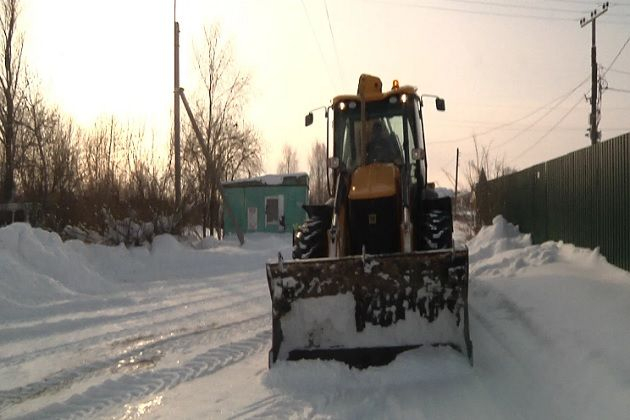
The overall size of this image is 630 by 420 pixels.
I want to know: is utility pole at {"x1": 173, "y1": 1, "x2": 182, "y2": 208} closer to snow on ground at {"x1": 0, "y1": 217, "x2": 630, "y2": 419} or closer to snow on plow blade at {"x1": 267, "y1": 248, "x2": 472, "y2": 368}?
snow on ground at {"x1": 0, "y1": 217, "x2": 630, "y2": 419}

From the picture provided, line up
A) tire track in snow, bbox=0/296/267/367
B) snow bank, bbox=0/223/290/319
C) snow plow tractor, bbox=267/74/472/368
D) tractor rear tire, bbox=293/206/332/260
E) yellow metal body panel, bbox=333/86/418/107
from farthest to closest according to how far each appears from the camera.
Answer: snow bank, bbox=0/223/290/319 < yellow metal body panel, bbox=333/86/418/107 < tractor rear tire, bbox=293/206/332/260 < tire track in snow, bbox=0/296/267/367 < snow plow tractor, bbox=267/74/472/368

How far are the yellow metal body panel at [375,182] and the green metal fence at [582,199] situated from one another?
3618 millimetres

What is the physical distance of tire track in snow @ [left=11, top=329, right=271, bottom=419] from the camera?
527cm

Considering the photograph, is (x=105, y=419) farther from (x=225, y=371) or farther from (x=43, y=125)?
(x=43, y=125)

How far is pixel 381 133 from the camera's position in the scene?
30.1 feet

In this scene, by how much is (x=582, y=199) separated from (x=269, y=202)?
22.4 meters

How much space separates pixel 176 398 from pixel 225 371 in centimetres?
94

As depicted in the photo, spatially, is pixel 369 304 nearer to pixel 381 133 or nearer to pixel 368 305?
Result: pixel 368 305

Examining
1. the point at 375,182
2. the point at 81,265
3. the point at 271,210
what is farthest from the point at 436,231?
the point at 271,210

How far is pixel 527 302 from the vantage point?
835 cm

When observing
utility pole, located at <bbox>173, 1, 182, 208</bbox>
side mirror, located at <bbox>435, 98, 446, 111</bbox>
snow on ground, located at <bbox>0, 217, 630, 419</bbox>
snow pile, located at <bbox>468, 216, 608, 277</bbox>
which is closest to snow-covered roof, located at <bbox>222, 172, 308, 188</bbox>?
utility pole, located at <bbox>173, 1, 182, 208</bbox>

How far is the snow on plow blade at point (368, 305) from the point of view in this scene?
639cm

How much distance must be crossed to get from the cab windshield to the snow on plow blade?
9.00 feet

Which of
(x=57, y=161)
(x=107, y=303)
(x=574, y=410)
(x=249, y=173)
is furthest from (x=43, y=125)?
(x=574, y=410)
